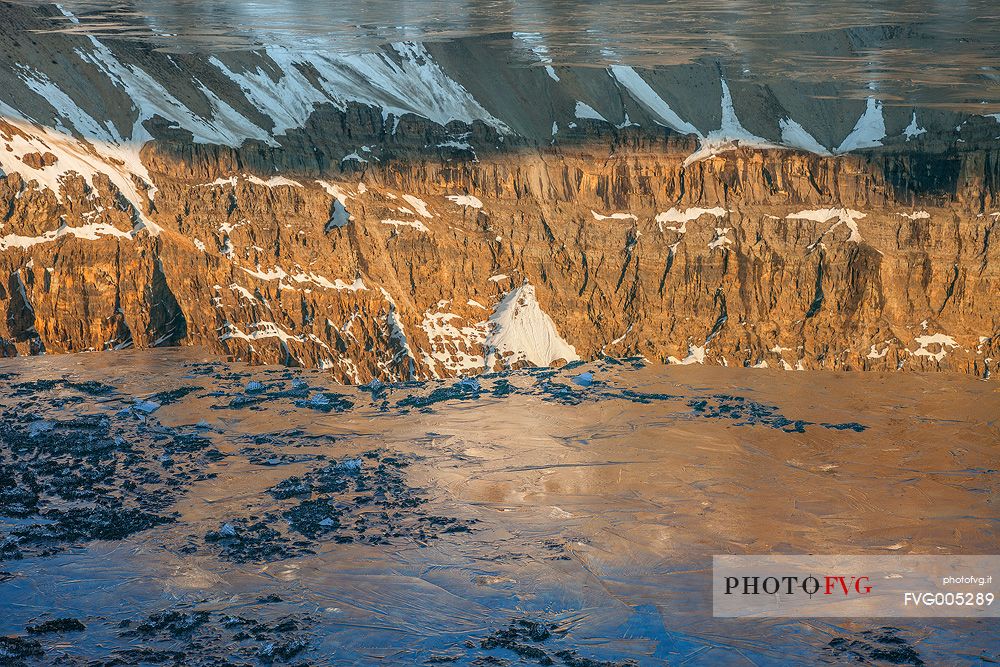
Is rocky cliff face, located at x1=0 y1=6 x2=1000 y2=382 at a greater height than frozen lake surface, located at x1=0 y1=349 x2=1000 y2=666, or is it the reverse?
rocky cliff face, located at x1=0 y1=6 x2=1000 y2=382

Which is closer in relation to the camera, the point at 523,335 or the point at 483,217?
the point at 523,335

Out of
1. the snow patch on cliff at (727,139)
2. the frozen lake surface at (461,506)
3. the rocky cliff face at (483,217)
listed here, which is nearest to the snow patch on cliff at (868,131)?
the rocky cliff face at (483,217)

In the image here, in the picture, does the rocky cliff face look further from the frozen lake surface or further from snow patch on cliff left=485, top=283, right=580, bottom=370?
the frozen lake surface

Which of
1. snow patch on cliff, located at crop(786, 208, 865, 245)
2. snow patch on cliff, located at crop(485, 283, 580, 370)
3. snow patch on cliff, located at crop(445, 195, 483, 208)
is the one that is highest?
snow patch on cliff, located at crop(445, 195, 483, 208)

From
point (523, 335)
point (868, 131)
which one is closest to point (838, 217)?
point (868, 131)

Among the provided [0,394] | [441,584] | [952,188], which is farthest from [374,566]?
[952,188]

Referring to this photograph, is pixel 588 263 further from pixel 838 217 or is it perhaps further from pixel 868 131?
pixel 868 131

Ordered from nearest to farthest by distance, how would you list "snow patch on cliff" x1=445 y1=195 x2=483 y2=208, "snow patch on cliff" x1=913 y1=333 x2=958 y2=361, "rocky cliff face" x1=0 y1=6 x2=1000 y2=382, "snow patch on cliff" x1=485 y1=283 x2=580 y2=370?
"rocky cliff face" x1=0 y1=6 x2=1000 y2=382
"snow patch on cliff" x1=485 y1=283 x2=580 y2=370
"snow patch on cliff" x1=913 y1=333 x2=958 y2=361
"snow patch on cliff" x1=445 y1=195 x2=483 y2=208

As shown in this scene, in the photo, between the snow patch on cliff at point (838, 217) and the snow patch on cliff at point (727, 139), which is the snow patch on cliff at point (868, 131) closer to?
the snow patch on cliff at point (838, 217)

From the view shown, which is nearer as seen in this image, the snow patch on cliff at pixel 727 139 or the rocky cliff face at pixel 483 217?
the rocky cliff face at pixel 483 217

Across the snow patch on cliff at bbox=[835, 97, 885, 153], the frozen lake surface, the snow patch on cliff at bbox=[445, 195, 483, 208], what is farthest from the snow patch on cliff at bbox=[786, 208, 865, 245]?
the snow patch on cliff at bbox=[445, 195, 483, 208]
